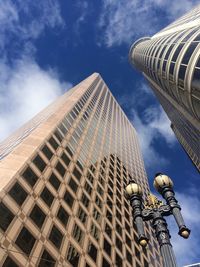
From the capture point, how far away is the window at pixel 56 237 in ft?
88.3

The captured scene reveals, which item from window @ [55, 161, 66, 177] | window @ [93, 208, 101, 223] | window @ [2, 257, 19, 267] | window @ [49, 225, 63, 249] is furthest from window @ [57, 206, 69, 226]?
window @ [2, 257, 19, 267]

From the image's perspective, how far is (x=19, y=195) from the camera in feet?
86.7

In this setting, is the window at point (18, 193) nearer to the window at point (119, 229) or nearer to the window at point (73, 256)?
the window at point (73, 256)

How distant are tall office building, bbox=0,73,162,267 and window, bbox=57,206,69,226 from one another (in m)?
0.12

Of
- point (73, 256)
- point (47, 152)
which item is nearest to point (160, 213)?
point (73, 256)

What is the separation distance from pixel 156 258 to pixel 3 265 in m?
34.5

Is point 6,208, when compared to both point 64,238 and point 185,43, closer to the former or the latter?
point 64,238

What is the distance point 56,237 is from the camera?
1089 inches

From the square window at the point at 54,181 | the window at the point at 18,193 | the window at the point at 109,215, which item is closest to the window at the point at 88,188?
the window at the point at 109,215

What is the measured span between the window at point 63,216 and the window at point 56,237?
184 centimetres

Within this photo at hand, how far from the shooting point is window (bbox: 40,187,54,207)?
98.2 ft

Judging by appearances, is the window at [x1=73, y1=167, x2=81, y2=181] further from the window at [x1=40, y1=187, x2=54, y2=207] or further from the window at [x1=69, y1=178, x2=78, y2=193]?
the window at [x1=40, y1=187, x2=54, y2=207]

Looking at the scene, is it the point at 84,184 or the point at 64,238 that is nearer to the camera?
the point at 64,238

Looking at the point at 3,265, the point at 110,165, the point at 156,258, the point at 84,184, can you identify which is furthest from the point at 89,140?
the point at 3,265
